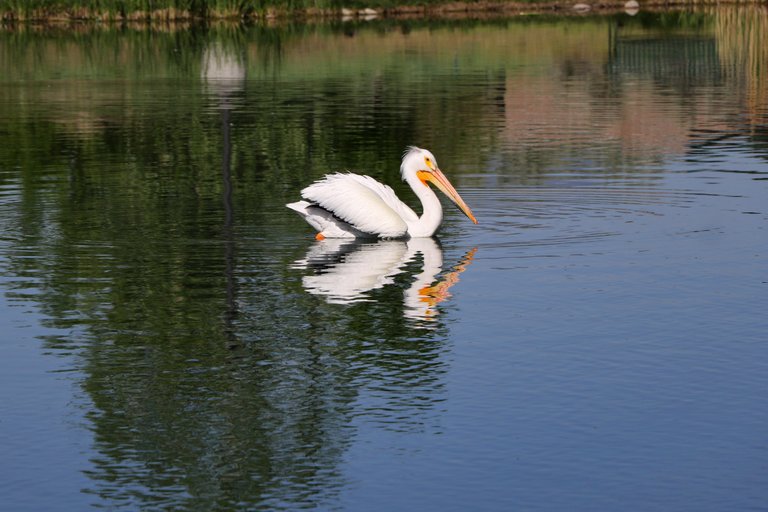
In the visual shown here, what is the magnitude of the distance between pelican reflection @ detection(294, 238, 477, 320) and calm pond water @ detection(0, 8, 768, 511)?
5cm

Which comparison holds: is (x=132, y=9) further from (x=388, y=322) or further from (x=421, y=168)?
(x=388, y=322)

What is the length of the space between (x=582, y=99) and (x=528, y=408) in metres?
25.4

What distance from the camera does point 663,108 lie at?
3095 cm

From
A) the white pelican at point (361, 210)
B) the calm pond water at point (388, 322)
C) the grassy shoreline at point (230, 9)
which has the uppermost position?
the grassy shoreline at point (230, 9)

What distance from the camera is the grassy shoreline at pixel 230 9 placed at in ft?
217

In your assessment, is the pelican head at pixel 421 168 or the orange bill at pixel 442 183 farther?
the pelican head at pixel 421 168

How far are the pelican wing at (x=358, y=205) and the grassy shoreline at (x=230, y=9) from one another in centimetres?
5093

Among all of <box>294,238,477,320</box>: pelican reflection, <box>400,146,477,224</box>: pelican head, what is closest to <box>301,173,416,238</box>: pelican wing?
<box>294,238,477,320</box>: pelican reflection

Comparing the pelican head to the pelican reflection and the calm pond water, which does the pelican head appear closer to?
the calm pond water

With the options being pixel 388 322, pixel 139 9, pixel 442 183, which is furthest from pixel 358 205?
pixel 139 9

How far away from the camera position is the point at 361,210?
51.9ft

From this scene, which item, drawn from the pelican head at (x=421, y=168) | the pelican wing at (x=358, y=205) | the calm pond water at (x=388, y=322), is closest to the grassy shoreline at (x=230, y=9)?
the calm pond water at (x=388, y=322)

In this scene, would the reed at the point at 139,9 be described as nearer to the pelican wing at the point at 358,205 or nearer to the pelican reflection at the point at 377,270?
the pelican wing at the point at 358,205

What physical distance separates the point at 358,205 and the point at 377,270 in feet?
4.66
